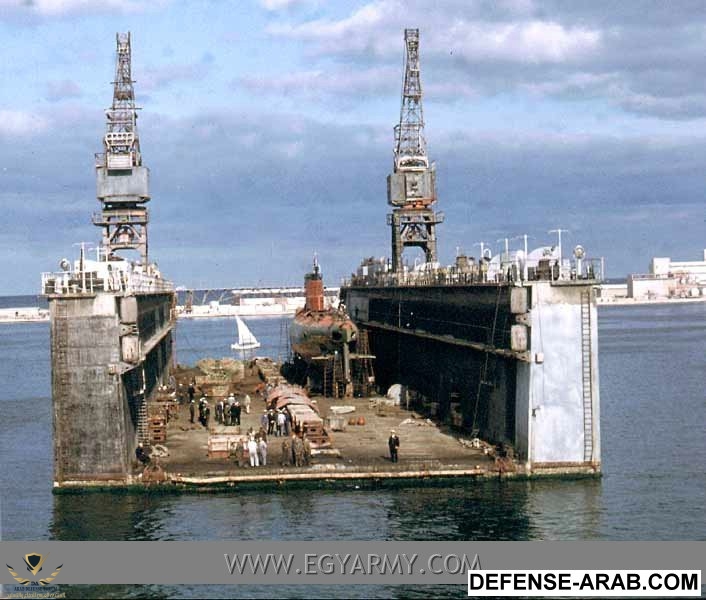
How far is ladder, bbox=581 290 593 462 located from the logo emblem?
2119 cm

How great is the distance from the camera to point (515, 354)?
44469mm

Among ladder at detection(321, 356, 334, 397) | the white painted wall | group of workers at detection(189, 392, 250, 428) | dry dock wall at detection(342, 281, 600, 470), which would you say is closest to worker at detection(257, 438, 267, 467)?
dry dock wall at detection(342, 281, 600, 470)

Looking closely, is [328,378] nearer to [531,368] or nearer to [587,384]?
[531,368]

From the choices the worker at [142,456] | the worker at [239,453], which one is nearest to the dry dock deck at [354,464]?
the worker at [239,453]

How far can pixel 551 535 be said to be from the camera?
3559cm

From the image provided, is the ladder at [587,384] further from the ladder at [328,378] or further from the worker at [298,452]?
the ladder at [328,378]

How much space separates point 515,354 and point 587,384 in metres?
2.97

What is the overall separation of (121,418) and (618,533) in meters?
18.8

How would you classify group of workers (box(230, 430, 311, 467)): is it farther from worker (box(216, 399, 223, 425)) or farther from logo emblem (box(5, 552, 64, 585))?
logo emblem (box(5, 552, 64, 585))

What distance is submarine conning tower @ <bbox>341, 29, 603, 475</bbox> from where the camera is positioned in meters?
43.8

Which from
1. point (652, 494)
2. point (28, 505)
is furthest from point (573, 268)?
point (28, 505)

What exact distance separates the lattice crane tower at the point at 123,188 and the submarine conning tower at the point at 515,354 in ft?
118

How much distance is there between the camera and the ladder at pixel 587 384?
43.9m

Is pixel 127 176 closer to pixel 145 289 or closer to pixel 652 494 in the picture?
pixel 145 289
